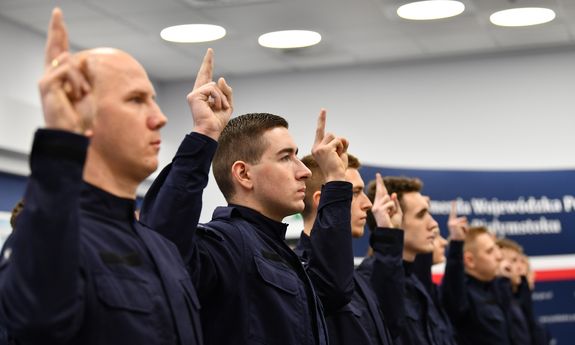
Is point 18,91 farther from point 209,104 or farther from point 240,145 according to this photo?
point 209,104

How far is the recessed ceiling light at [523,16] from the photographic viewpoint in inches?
269

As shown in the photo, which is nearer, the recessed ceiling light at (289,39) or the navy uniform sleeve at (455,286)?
the navy uniform sleeve at (455,286)

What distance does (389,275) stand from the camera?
3.95 metres

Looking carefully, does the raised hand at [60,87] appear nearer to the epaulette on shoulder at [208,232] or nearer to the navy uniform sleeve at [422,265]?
the epaulette on shoulder at [208,232]

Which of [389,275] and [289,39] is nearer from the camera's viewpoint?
[389,275]

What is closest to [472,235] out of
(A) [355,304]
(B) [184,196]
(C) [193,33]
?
(C) [193,33]

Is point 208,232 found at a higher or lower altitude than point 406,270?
higher

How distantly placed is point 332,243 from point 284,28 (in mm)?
4269

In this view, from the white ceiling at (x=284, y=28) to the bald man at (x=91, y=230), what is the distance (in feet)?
15.0

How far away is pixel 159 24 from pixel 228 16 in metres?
0.54

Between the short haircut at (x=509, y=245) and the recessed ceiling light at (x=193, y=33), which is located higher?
the recessed ceiling light at (x=193, y=33)

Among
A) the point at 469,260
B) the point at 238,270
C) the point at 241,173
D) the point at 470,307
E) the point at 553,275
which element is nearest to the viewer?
the point at 238,270

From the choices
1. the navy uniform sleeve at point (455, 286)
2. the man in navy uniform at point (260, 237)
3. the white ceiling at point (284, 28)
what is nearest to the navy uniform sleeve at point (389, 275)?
the man in navy uniform at point (260, 237)

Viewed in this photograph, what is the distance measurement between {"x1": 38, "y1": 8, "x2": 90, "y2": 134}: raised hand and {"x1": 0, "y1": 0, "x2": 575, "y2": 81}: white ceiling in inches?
188
